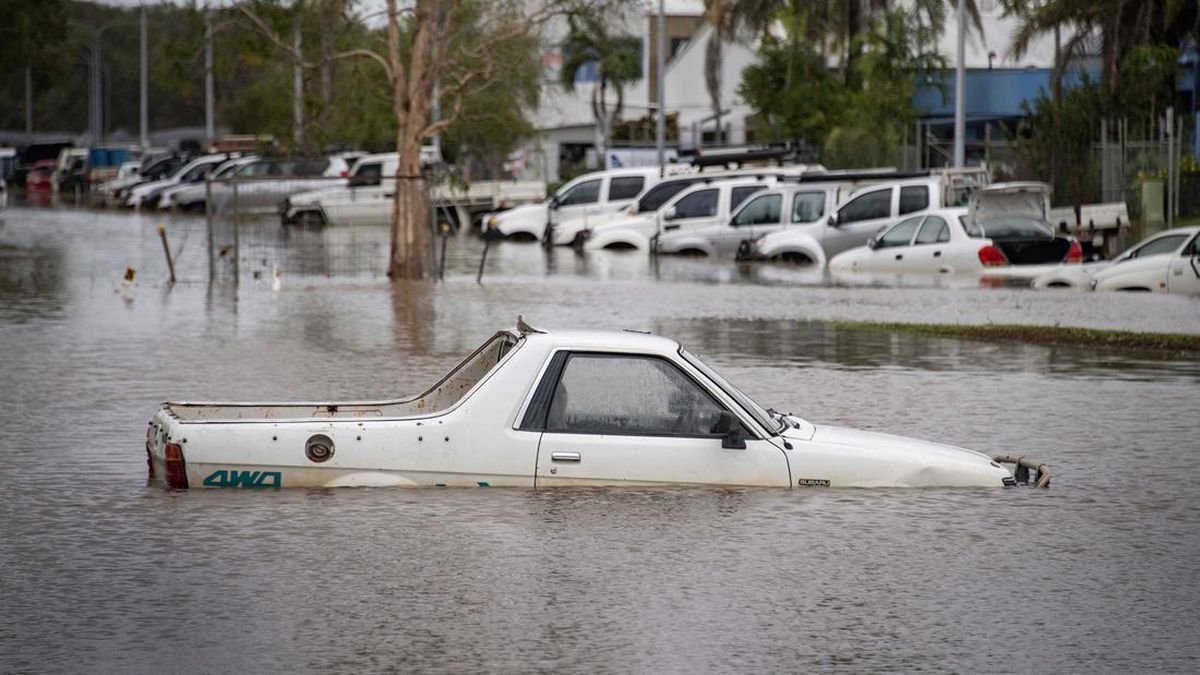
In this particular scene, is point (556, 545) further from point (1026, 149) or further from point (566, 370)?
point (1026, 149)

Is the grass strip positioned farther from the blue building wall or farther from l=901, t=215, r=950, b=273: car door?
the blue building wall

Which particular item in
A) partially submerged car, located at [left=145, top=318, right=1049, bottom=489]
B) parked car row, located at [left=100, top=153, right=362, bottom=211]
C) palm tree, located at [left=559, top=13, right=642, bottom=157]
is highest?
palm tree, located at [left=559, top=13, right=642, bottom=157]

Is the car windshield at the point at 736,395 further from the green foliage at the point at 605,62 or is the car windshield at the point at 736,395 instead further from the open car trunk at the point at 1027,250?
the green foliage at the point at 605,62

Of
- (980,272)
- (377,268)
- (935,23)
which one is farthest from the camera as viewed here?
(935,23)

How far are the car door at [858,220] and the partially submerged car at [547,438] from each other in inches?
966

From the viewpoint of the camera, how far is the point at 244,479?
11078 millimetres

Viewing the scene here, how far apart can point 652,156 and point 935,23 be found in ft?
31.4

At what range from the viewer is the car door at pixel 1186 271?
90.2ft

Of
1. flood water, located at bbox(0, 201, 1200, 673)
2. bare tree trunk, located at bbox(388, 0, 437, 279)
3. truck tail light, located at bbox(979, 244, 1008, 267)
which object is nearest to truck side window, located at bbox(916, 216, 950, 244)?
truck tail light, located at bbox(979, 244, 1008, 267)

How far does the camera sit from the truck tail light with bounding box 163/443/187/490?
36.4 feet

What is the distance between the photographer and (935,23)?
59.5 meters

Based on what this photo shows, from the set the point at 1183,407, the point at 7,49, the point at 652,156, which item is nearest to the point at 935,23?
the point at 652,156

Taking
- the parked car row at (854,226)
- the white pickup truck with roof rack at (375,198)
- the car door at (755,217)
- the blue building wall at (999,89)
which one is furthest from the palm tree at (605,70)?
the car door at (755,217)

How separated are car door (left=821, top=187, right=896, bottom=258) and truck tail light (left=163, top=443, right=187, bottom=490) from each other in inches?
992
